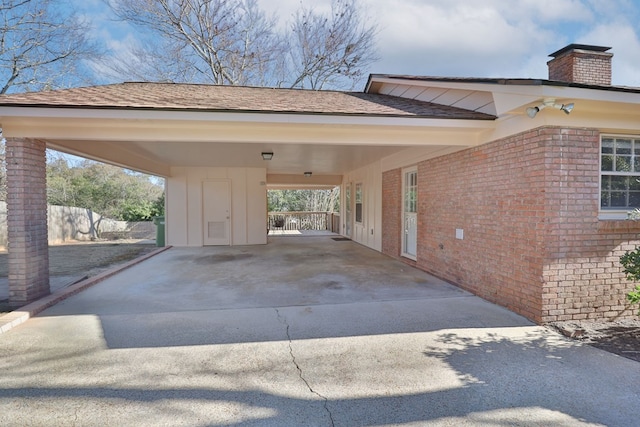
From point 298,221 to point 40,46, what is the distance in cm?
1365

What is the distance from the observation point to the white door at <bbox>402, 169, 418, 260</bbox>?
8.34m

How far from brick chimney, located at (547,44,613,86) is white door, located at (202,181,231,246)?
390 inches

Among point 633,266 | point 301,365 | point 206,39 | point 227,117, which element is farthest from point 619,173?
point 206,39

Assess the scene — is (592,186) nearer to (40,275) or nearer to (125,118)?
(125,118)

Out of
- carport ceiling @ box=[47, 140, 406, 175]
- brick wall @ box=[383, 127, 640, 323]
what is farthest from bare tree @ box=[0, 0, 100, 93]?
brick wall @ box=[383, 127, 640, 323]

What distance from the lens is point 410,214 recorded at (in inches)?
340

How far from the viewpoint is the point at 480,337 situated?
392cm

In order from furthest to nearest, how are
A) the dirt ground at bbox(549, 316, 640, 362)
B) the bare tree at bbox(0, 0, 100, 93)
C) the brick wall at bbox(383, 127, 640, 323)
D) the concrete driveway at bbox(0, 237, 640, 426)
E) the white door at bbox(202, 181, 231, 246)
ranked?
the white door at bbox(202, 181, 231, 246), the bare tree at bbox(0, 0, 100, 93), the brick wall at bbox(383, 127, 640, 323), the dirt ground at bbox(549, 316, 640, 362), the concrete driveway at bbox(0, 237, 640, 426)

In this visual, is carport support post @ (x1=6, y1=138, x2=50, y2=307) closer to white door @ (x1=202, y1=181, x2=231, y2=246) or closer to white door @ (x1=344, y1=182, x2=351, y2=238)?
white door @ (x1=202, y1=181, x2=231, y2=246)

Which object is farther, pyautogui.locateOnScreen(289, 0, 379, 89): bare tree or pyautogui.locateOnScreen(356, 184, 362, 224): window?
pyautogui.locateOnScreen(289, 0, 379, 89): bare tree

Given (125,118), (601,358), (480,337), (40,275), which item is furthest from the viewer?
(40,275)

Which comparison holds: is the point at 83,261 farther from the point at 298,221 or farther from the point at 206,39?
the point at 298,221

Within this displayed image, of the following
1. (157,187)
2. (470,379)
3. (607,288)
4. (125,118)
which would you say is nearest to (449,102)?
(607,288)

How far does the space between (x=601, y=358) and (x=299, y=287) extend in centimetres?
422
